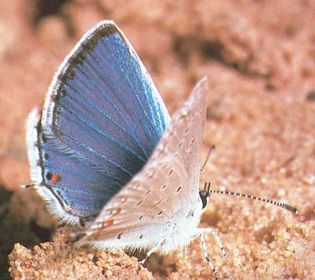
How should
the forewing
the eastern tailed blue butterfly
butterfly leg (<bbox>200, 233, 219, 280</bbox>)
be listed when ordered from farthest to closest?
butterfly leg (<bbox>200, 233, 219, 280</bbox>)
the eastern tailed blue butterfly
the forewing

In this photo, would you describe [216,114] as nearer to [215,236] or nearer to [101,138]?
[215,236]

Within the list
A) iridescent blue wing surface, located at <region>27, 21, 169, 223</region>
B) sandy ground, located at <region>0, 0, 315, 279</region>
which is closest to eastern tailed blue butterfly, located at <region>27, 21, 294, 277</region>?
iridescent blue wing surface, located at <region>27, 21, 169, 223</region>

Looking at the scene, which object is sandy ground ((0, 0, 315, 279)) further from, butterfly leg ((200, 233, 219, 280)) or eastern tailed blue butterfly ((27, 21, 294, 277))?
eastern tailed blue butterfly ((27, 21, 294, 277))

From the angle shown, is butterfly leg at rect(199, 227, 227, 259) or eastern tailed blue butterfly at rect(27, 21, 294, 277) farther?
butterfly leg at rect(199, 227, 227, 259)

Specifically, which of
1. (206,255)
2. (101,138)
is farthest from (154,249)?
(101,138)

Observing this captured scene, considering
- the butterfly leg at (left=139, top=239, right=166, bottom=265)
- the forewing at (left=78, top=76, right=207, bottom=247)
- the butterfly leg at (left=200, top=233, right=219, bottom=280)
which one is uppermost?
the forewing at (left=78, top=76, right=207, bottom=247)

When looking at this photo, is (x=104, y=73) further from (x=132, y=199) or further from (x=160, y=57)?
(x=160, y=57)

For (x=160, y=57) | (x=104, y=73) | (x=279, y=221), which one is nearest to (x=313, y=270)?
(x=279, y=221)
